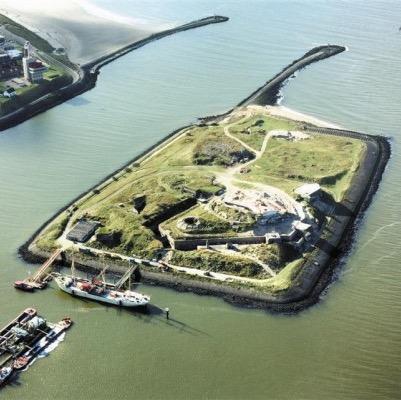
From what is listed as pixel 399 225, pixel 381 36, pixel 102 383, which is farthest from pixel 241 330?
pixel 381 36

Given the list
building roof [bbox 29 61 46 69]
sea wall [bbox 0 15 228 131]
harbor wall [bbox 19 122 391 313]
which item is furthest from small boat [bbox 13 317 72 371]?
building roof [bbox 29 61 46 69]

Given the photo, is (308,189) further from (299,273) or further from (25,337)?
(25,337)

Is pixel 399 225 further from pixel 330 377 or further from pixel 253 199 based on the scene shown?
pixel 330 377

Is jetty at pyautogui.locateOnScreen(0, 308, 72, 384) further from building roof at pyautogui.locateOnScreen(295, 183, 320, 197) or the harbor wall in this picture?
building roof at pyautogui.locateOnScreen(295, 183, 320, 197)

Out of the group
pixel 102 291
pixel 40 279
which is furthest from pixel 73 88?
pixel 102 291

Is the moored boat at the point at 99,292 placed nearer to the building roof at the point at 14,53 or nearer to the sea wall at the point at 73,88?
the sea wall at the point at 73,88

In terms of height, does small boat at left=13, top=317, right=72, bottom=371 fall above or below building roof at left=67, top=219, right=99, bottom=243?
below

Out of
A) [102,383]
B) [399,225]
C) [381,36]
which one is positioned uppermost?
[381,36]
